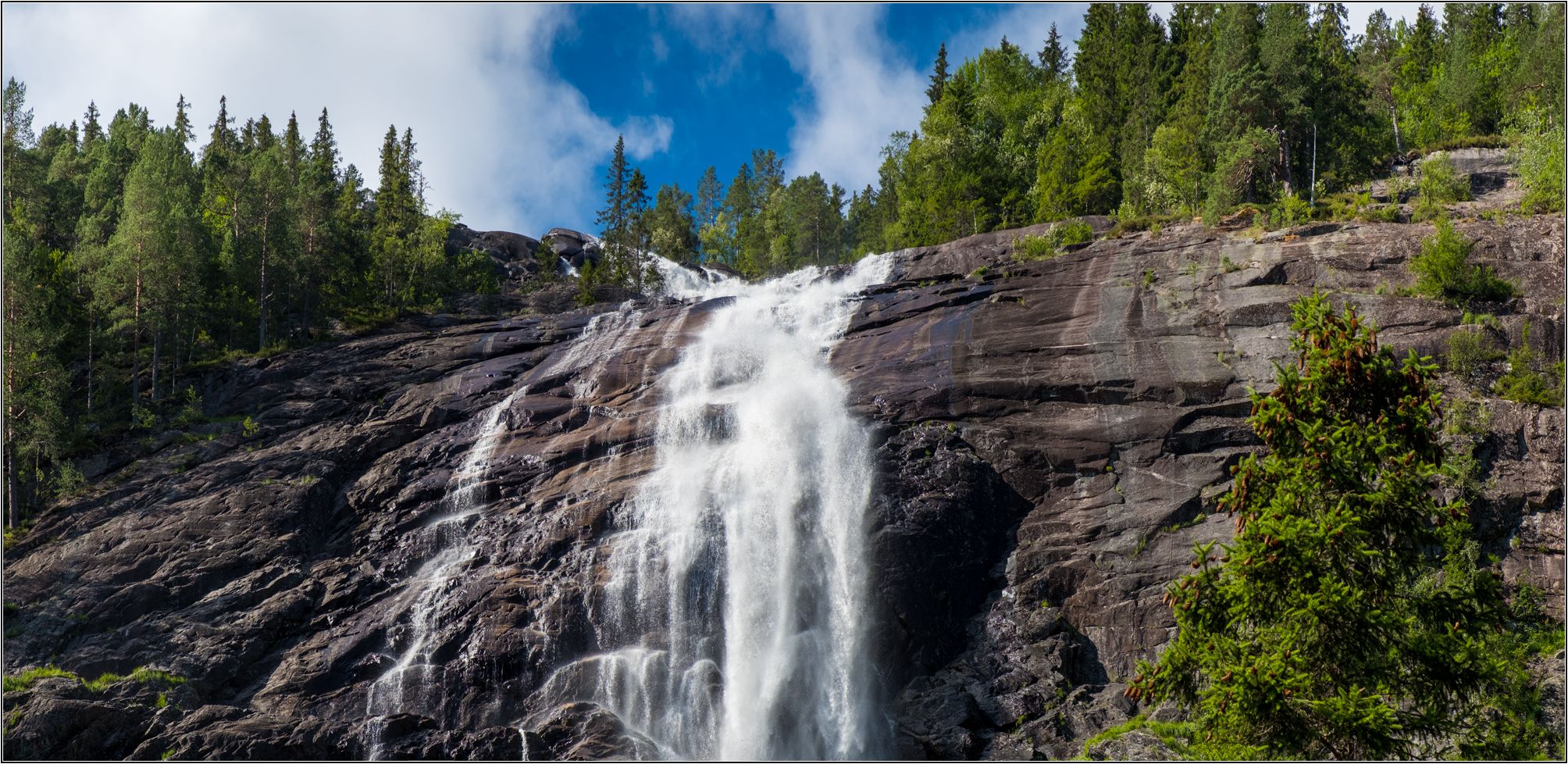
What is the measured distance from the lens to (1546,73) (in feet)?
168

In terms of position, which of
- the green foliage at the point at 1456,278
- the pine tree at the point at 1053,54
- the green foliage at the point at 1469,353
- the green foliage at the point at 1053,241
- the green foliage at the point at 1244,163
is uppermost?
the pine tree at the point at 1053,54

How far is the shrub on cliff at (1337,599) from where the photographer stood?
13.8m

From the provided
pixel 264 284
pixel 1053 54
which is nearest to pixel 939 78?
pixel 1053 54

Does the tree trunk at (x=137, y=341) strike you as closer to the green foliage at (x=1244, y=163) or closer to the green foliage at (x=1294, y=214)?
the green foliage at (x=1294, y=214)

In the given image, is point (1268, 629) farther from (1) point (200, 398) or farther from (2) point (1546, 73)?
(2) point (1546, 73)

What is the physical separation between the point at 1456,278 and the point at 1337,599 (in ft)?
61.0

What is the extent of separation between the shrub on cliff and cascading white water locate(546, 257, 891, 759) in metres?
11.0

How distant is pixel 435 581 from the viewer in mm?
27953

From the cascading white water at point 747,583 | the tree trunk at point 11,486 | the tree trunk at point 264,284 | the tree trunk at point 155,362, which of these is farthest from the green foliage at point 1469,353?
the tree trunk at point 155,362

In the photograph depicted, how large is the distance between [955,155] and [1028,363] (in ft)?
98.9

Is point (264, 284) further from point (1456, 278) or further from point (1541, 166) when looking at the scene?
point (1541, 166)

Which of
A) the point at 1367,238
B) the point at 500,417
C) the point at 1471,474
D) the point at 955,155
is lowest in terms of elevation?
the point at 1471,474

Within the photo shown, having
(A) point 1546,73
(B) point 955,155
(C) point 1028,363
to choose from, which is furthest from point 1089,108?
(C) point 1028,363

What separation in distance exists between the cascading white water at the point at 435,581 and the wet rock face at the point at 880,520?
181mm
